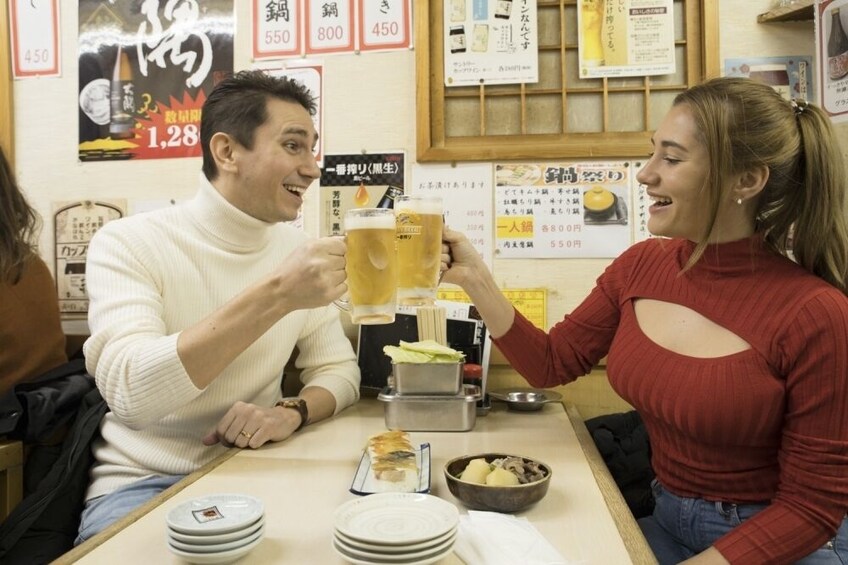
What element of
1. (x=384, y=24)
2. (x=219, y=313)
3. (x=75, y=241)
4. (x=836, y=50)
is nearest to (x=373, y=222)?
(x=219, y=313)

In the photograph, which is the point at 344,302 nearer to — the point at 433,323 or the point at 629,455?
the point at 433,323

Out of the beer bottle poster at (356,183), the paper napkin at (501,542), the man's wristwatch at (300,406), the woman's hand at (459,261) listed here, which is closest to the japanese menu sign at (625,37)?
the beer bottle poster at (356,183)

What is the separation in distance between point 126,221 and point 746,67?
2.12 metres

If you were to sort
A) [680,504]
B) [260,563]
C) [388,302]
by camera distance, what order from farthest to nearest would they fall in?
[680,504] < [388,302] < [260,563]

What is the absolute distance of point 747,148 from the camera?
1401 millimetres

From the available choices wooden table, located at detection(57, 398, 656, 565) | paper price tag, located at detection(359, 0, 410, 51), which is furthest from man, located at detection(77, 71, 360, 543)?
paper price tag, located at detection(359, 0, 410, 51)

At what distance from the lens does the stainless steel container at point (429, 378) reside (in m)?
1.77

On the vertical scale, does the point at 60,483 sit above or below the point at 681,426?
below

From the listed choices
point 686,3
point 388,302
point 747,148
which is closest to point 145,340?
point 388,302

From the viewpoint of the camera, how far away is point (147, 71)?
99.1 inches

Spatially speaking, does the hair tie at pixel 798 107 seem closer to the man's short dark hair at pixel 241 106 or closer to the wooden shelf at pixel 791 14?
the wooden shelf at pixel 791 14

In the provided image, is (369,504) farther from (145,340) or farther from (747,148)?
(747,148)

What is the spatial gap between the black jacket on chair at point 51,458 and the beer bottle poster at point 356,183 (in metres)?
1.01

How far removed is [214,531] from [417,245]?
27.3 inches
